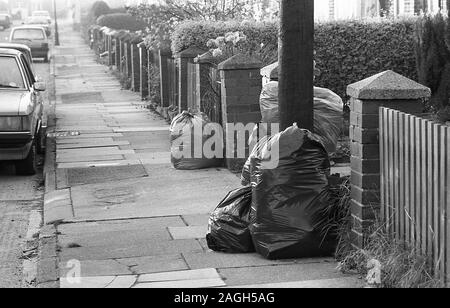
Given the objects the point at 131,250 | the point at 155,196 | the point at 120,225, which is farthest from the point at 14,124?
the point at 131,250

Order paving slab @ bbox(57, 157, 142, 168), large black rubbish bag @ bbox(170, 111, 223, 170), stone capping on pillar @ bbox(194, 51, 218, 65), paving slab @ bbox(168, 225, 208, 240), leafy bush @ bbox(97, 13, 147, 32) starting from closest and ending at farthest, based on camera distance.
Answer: paving slab @ bbox(168, 225, 208, 240) → large black rubbish bag @ bbox(170, 111, 223, 170) → paving slab @ bbox(57, 157, 142, 168) → stone capping on pillar @ bbox(194, 51, 218, 65) → leafy bush @ bbox(97, 13, 147, 32)

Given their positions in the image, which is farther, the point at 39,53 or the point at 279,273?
the point at 39,53

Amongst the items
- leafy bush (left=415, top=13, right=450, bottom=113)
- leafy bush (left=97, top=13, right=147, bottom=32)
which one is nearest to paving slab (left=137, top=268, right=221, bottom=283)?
leafy bush (left=415, top=13, right=450, bottom=113)

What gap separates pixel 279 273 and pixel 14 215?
440cm

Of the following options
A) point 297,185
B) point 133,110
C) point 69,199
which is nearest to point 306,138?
point 297,185

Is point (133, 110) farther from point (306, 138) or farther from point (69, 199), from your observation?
point (306, 138)

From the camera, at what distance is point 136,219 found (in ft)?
29.1

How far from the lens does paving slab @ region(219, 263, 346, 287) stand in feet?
20.8

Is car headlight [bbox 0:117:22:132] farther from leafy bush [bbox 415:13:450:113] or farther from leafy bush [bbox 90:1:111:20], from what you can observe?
leafy bush [bbox 90:1:111:20]

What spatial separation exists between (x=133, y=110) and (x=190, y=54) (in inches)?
186

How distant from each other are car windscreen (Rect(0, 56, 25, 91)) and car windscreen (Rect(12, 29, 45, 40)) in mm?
25358

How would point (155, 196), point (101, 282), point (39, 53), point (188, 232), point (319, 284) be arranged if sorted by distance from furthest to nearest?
point (39, 53) < point (155, 196) < point (188, 232) < point (101, 282) < point (319, 284)

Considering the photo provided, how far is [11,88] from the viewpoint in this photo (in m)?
13.1

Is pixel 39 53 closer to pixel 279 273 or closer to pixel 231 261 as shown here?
pixel 231 261
